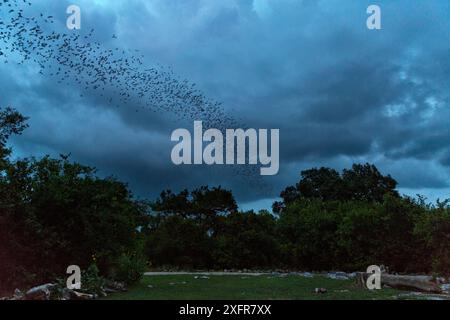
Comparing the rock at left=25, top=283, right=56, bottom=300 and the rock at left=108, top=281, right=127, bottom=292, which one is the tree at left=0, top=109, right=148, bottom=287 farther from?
the rock at left=25, top=283, right=56, bottom=300

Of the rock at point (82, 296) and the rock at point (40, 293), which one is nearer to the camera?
the rock at point (40, 293)

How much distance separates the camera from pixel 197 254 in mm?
33219

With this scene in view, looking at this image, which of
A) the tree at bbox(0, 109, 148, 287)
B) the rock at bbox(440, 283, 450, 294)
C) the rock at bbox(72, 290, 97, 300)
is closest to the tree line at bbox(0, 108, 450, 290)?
the tree at bbox(0, 109, 148, 287)

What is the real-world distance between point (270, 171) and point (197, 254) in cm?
2048

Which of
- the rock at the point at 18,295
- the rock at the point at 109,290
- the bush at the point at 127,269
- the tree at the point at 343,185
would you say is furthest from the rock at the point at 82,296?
the tree at the point at 343,185

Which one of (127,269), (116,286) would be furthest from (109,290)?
(127,269)

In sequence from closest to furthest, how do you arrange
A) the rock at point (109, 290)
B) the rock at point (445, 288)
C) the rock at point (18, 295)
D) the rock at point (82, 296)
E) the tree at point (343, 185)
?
1. the rock at point (18, 295)
2. the rock at point (82, 296)
3. the rock at point (109, 290)
4. the rock at point (445, 288)
5. the tree at point (343, 185)

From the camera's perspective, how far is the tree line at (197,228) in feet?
54.5

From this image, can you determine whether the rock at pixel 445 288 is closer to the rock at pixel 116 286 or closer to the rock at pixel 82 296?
the rock at pixel 116 286

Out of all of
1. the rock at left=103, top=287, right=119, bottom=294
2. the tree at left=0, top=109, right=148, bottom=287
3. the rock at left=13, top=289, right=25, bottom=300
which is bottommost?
the rock at left=103, top=287, right=119, bottom=294

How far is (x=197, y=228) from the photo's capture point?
3322cm

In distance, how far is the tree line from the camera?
16.6 meters
